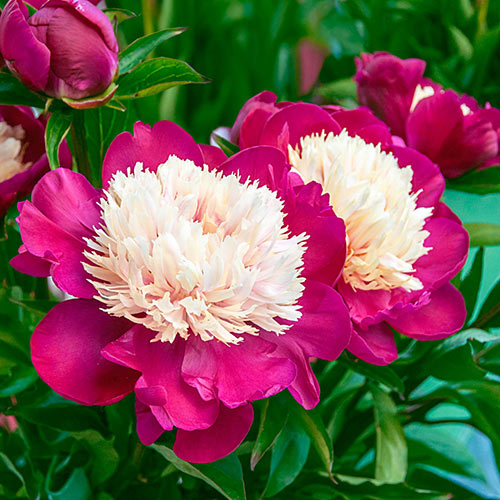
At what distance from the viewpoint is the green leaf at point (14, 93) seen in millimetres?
275

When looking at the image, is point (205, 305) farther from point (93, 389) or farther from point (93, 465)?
point (93, 465)

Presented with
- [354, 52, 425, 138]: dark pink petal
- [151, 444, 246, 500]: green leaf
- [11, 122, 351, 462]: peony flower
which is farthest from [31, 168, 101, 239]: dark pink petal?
[354, 52, 425, 138]: dark pink petal

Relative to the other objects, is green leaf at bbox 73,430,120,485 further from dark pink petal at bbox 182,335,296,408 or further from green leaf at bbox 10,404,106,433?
dark pink petal at bbox 182,335,296,408

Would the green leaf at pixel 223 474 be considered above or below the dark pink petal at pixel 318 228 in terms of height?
below

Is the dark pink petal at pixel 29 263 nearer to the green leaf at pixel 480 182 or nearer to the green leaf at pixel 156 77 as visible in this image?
the green leaf at pixel 156 77

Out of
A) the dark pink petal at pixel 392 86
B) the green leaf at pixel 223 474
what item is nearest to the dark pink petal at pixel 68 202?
the green leaf at pixel 223 474

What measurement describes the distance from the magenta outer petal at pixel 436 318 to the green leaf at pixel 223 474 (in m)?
0.10

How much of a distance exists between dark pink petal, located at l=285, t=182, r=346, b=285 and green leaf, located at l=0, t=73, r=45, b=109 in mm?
117

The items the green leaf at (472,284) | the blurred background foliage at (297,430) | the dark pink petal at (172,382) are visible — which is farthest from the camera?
the green leaf at (472,284)

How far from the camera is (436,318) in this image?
285 millimetres

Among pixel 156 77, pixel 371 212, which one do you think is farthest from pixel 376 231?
pixel 156 77

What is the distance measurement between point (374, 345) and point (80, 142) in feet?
0.51

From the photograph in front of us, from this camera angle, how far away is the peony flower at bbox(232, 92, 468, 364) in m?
0.27

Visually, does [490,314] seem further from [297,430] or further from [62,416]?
[62,416]
